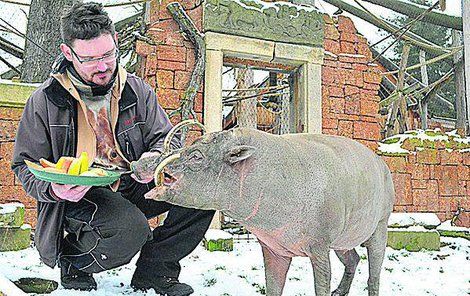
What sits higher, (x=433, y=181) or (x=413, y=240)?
(x=433, y=181)

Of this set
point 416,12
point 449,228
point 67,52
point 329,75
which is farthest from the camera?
point 416,12

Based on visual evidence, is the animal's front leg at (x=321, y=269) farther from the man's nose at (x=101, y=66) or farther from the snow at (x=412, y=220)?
the snow at (x=412, y=220)

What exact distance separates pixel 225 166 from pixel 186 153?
0.50ft

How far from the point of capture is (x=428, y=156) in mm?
7078

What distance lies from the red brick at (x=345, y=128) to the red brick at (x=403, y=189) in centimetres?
80

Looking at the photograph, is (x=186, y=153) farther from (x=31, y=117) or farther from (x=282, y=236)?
(x=31, y=117)

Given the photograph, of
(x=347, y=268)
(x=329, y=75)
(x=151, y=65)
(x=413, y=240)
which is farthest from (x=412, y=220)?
(x=151, y=65)

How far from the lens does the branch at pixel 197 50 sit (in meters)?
5.65

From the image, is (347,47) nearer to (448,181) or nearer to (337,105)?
(337,105)

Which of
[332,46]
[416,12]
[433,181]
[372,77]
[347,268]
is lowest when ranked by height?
[433,181]

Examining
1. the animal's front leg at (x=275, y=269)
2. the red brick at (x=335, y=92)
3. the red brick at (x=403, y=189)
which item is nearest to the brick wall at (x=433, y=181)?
the red brick at (x=403, y=189)

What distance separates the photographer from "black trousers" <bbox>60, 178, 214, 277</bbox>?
8.29ft

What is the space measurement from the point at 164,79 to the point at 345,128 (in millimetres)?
2307

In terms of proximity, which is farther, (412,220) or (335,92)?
(335,92)
